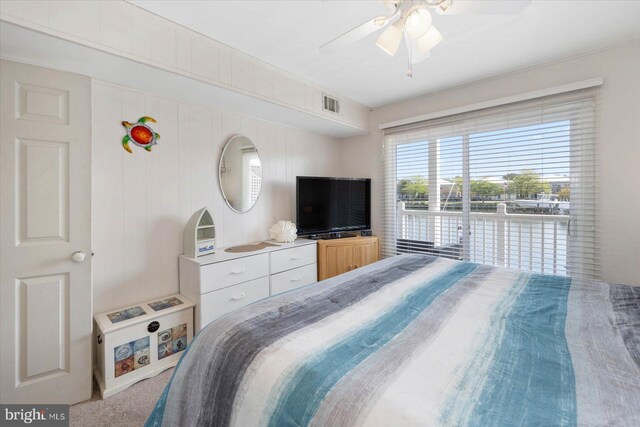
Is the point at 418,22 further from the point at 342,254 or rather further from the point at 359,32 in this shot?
the point at 342,254

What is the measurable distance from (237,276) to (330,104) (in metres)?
2.04

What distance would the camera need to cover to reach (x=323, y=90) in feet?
9.62

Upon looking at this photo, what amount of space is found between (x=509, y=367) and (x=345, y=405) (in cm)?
54

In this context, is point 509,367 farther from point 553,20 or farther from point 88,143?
point 88,143

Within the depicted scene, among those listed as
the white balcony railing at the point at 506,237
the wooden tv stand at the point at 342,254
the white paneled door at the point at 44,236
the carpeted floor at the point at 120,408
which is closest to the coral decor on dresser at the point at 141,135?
the white paneled door at the point at 44,236

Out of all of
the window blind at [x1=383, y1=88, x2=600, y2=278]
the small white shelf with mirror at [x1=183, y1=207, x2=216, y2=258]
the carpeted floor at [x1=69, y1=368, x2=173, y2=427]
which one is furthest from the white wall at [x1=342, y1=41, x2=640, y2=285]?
the carpeted floor at [x1=69, y1=368, x2=173, y2=427]

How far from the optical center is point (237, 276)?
2.32 meters

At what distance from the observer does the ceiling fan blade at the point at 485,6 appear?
1.18 metres

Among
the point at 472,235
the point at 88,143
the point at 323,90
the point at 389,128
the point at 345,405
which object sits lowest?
the point at 345,405

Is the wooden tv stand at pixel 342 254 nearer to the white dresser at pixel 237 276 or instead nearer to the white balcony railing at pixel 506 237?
the white dresser at pixel 237 276

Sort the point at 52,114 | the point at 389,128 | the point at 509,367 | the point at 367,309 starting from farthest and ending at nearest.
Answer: the point at 389,128 → the point at 52,114 → the point at 367,309 → the point at 509,367

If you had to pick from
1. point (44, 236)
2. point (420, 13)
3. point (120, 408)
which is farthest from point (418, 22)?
point (120, 408)

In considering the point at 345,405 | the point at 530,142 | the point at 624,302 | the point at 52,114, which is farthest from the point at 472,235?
the point at 52,114

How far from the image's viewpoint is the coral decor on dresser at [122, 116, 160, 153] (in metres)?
2.10
